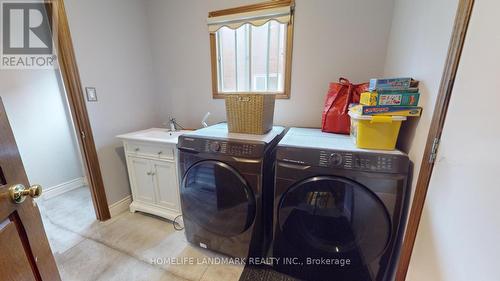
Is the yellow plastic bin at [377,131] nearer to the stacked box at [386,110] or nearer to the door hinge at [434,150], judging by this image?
the stacked box at [386,110]

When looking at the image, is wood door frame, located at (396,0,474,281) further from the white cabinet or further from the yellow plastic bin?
the white cabinet

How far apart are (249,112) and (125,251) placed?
57.5 inches

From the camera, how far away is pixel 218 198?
1270 mm

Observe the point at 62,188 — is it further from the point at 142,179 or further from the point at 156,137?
the point at 156,137

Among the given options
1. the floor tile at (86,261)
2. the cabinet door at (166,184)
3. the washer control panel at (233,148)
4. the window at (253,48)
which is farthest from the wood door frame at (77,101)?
the washer control panel at (233,148)

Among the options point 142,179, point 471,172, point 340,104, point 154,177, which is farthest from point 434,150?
point 142,179

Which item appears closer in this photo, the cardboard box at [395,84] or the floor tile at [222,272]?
the cardboard box at [395,84]

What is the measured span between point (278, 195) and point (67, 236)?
1.92 m

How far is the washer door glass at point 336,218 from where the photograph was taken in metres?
0.97

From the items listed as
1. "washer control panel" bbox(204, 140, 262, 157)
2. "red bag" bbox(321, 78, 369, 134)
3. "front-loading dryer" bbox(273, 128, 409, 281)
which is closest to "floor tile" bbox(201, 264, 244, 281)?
"front-loading dryer" bbox(273, 128, 409, 281)

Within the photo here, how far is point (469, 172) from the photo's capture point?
59 centimetres

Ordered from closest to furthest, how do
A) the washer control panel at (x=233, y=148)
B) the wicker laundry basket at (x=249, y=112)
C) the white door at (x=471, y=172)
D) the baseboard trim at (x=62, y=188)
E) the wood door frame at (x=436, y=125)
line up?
the white door at (x=471, y=172), the wood door frame at (x=436, y=125), the washer control panel at (x=233, y=148), the wicker laundry basket at (x=249, y=112), the baseboard trim at (x=62, y=188)

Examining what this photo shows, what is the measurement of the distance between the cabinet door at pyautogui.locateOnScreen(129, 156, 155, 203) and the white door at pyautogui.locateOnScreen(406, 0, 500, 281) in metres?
1.96

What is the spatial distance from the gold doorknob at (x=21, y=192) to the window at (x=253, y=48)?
1.47 meters
